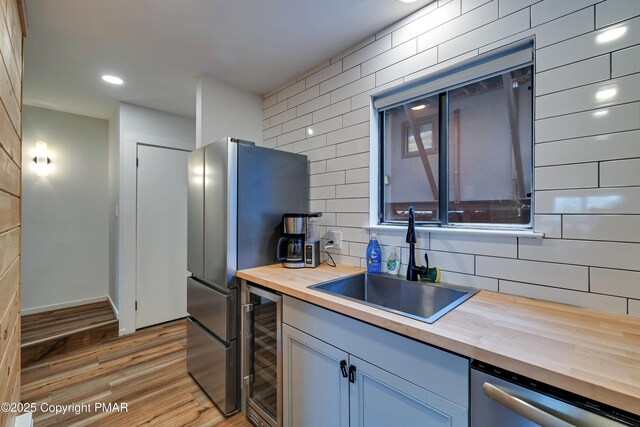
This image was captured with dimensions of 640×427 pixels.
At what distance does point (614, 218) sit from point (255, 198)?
1.71m

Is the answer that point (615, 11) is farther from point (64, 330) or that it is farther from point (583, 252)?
point (64, 330)

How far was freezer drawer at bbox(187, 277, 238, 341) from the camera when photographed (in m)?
1.67

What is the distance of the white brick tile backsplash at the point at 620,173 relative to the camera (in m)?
0.97

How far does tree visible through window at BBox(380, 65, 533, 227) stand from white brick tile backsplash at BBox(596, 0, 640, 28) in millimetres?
261

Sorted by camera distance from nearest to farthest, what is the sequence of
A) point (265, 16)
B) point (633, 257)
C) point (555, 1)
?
point (633, 257)
point (555, 1)
point (265, 16)

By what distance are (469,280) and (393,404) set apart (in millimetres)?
711

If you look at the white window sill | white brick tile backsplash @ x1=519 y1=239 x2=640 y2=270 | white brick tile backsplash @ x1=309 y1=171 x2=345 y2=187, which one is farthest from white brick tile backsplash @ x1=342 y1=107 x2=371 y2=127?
white brick tile backsplash @ x1=519 y1=239 x2=640 y2=270

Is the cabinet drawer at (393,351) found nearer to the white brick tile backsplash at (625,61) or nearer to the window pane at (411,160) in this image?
the window pane at (411,160)

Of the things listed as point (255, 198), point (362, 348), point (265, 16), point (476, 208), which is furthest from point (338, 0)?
point (362, 348)

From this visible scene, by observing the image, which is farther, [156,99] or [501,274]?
[156,99]

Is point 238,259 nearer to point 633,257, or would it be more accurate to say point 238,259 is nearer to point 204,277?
point 204,277

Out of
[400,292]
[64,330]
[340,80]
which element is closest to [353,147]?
[340,80]

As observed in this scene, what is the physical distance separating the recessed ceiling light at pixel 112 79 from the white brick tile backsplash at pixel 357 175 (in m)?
2.19

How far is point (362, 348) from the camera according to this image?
1071mm
